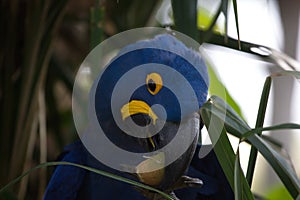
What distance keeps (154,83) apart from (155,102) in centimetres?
3

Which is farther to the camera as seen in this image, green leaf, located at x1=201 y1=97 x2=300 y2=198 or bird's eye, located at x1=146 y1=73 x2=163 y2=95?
bird's eye, located at x1=146 y1=73 x2=163 y2=95

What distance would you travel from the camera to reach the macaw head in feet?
2.59

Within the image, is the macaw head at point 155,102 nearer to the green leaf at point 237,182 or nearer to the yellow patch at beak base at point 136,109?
the yellow patch at beak base at point 136,109

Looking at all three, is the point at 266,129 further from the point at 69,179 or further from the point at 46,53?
the point at 46,53

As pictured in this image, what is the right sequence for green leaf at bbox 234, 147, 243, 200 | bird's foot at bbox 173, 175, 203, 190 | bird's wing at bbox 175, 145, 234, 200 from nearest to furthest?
green leaf at bbox 234, 147, 243, 200, bird's foot at bbox 173, 175, 203, 190, bird's wing at bbox 175, 145, 234, 200

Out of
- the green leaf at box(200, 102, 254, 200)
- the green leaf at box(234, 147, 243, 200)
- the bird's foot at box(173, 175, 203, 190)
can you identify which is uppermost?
the green leaf at box(200, 102, 254, 200)

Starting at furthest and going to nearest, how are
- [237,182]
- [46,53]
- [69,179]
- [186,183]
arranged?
[46,53] < [69,179] < [186,183] < [237,182]

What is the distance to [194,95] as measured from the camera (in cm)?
83

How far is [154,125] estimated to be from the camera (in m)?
0.81

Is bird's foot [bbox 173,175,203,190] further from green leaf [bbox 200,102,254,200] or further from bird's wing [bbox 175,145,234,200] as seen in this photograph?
bird's wing [bbox 175,145,234,200]

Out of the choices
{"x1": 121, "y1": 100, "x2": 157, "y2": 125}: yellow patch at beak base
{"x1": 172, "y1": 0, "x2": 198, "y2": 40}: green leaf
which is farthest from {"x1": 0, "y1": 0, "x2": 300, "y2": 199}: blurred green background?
{"x1": 121, "y1": 100, "x2": 157, "y2": 125}: yellow patch at beak base

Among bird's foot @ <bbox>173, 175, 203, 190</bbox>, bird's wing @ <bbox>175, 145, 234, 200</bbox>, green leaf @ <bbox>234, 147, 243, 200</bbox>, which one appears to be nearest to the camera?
green leaf @ <bbox>234, 147, 243, 200</bbox>

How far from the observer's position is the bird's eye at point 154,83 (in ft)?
2.82

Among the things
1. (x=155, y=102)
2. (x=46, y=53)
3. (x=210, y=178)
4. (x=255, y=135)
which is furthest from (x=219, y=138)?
(x=46, y=53)
